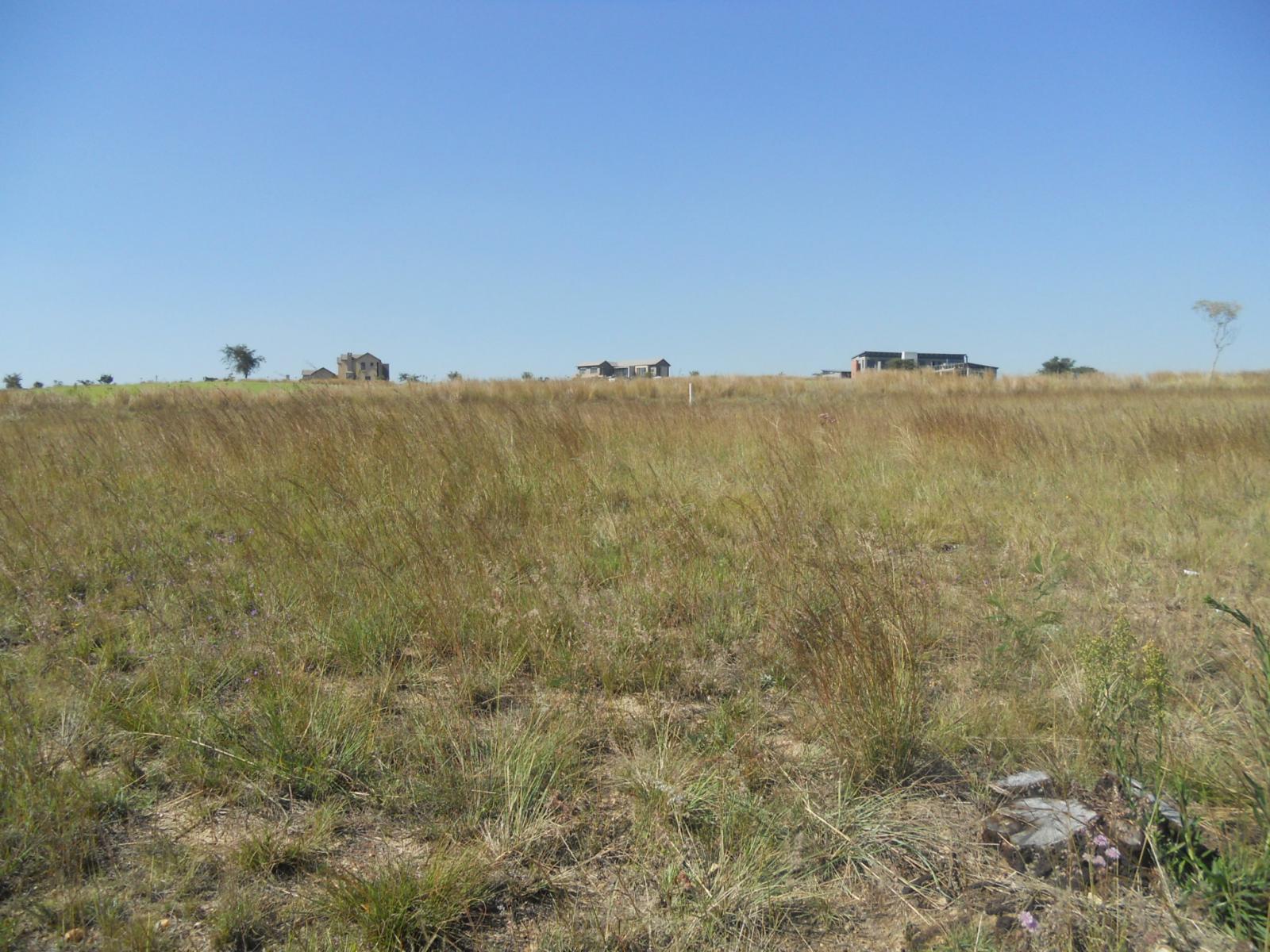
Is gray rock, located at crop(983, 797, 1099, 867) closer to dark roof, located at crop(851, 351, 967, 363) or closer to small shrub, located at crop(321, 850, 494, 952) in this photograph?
small shrub, located at crop(321, 850, 494, 952)

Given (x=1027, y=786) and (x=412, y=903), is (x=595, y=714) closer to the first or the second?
(x=412, y=903)

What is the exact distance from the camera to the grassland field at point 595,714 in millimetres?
1559

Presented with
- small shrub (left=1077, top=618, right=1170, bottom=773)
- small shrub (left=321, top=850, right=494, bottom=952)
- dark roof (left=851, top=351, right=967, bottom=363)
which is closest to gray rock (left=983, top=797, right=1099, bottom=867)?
small shrub (left=1077, top=618, right=1170, bottom=773)

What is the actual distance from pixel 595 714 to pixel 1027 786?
49.3 inches

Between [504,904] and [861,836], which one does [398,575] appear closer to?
[504,904]

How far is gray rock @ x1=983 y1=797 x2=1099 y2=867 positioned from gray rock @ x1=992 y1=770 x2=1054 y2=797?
3 cm

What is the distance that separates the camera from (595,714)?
2301 millimetres

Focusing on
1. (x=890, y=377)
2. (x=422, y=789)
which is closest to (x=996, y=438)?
(x=422, y=789)

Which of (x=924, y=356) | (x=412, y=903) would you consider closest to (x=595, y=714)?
(x=412, y=903)

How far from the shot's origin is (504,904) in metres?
1.61

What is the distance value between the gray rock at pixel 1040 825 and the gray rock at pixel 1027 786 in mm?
33

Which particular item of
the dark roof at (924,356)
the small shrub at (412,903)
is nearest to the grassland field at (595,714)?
the small shrub at (412,903)

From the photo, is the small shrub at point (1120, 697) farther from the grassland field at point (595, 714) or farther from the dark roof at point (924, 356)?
the dark roof at point (924, 356)

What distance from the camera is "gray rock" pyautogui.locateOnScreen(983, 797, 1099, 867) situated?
1.64 metres
